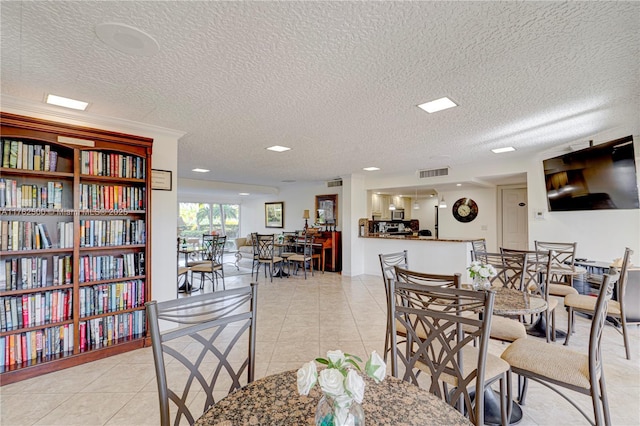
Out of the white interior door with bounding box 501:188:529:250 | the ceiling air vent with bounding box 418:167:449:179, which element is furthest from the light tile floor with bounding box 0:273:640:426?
the ceiling air vent with bounding box 418:167:449:179

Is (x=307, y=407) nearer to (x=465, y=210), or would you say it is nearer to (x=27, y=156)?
(x=27, y=156)

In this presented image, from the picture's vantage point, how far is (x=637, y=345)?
3.03 metres

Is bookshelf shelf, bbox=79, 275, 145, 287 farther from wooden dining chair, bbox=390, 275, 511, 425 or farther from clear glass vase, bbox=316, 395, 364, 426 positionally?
clear glass vase, bbox=316, 395, 364, 426

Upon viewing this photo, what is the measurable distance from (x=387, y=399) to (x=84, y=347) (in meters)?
3.07

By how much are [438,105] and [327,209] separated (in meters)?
6.00

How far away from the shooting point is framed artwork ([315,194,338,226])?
8.41 meters

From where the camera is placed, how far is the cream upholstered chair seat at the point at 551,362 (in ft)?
5.47

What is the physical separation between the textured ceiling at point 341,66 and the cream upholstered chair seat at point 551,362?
6.21ft

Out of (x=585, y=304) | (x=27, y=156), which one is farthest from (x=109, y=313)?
(x=585, y=304)

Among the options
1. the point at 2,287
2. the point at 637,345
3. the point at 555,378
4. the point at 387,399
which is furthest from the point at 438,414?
the point at 637,345

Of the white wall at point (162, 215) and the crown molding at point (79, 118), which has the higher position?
the crown molding at point (79, 118)

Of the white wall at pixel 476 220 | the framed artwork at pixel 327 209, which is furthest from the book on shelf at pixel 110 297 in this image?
the white wall at pixel 476 220

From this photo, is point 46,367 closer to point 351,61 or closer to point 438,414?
point 438,414

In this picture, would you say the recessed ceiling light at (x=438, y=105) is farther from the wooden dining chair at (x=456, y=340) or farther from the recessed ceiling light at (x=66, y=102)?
the recessed ceiling light at (x=66, y=102)
